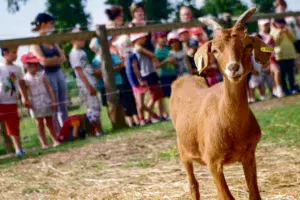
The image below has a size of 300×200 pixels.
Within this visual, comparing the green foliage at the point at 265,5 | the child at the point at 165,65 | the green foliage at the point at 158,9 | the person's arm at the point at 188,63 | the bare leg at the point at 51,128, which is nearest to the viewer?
the bare leg at the point at 51,128

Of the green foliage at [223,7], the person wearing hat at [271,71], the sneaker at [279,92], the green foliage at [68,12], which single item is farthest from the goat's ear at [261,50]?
the green foliage at [223,7]

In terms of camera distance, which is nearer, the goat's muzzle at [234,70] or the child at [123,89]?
the goat's muzzle at [234,70]

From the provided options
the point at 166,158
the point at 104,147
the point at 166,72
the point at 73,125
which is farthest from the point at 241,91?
the point at 166,72

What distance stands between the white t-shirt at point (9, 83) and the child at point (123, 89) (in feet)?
5.95

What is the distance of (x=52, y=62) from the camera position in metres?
9.66

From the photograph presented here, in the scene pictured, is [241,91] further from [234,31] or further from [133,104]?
[133,104]

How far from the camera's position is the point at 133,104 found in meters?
10.6

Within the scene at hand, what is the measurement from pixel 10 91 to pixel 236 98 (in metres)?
5.97

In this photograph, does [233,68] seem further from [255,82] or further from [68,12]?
[68,12]

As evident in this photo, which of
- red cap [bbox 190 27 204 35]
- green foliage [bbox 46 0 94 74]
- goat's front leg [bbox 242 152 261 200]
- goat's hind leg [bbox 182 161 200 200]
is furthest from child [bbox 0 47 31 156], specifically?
green foliage [bbox 46 0 94 74]

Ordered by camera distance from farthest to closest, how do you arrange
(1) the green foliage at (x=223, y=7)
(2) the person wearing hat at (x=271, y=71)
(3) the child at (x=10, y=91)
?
1. (1) the green foliage at (x=223, y=7)
2. (2) the person wearing hat at (x=271, y=71)
3. (3) the child at (x=10, y=91)

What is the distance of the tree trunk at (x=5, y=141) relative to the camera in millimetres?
9562

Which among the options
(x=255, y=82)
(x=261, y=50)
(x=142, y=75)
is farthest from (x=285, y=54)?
(x=261, y=50)

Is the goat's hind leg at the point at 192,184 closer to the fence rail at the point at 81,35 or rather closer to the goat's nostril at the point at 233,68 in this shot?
the goat's nostril at the point at 233,68
